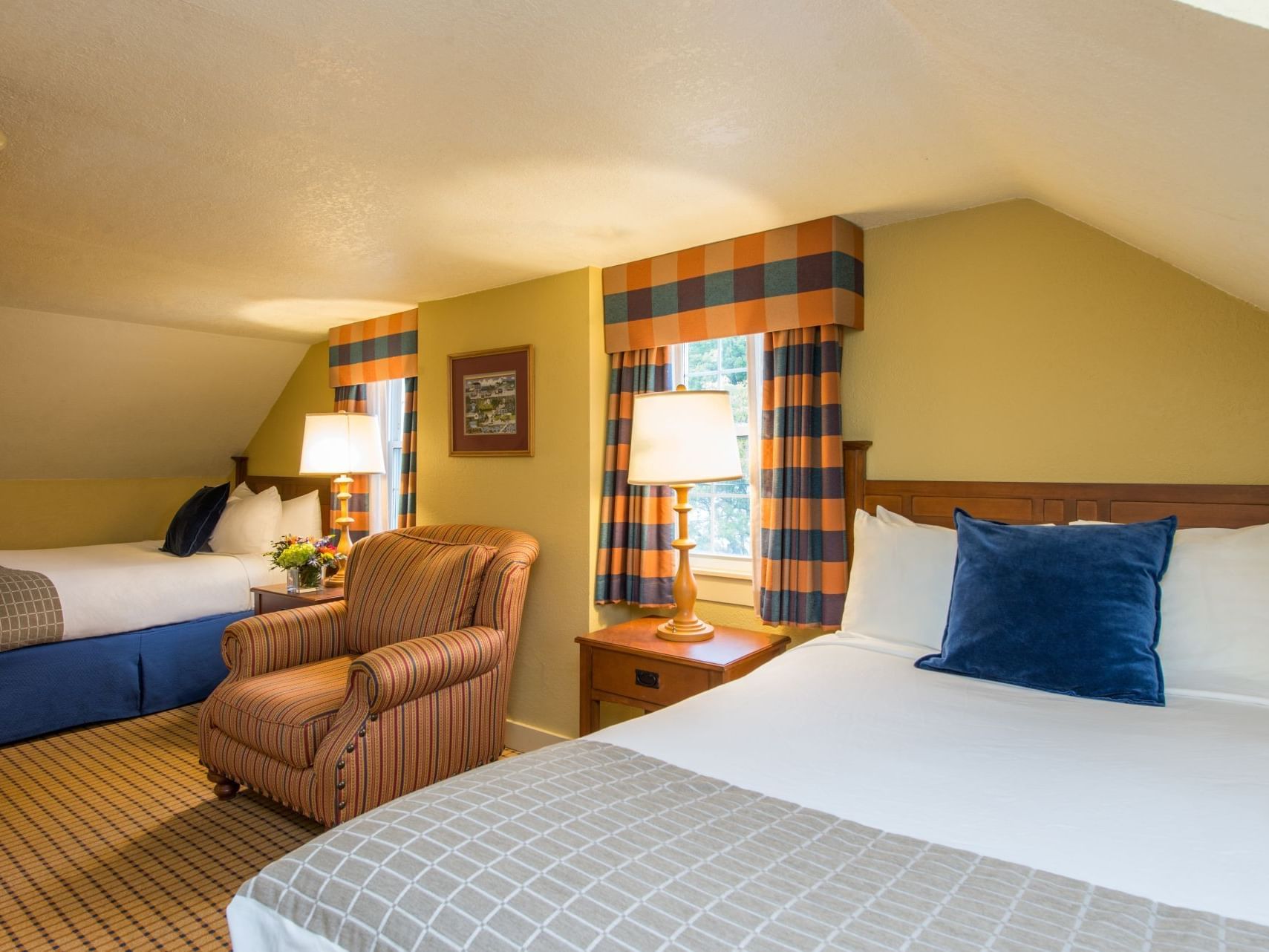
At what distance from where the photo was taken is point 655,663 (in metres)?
2.62

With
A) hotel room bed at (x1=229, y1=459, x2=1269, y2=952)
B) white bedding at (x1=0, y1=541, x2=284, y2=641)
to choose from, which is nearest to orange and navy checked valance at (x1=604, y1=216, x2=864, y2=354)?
hotel room bed at (x1=229, y1=459, x2=1269, y2=952)

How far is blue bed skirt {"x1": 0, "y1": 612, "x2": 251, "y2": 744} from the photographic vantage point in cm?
349

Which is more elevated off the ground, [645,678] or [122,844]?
[645,678]

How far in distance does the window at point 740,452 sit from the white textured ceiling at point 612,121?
51 cm

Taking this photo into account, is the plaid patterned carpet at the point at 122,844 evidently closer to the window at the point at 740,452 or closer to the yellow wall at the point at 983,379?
the yellow wall at the point at 983,379

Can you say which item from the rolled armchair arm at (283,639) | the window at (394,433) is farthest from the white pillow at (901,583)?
the window at (394,433)

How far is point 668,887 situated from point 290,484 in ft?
16.3

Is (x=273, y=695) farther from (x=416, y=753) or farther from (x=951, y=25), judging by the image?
(x=951, y=25)

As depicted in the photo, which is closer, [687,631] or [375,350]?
[687,631]

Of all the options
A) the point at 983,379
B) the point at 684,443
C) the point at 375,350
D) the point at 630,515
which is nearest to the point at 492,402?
the point at 630,515

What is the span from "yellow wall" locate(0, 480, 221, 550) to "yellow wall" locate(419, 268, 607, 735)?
3221 mm

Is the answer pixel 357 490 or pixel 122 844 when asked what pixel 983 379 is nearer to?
pixel 122 844

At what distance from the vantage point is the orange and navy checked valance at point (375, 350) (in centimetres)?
416

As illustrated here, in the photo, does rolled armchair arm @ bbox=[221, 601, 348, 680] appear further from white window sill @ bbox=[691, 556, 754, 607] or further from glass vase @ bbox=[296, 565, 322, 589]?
white window sill @ bbox=[691, 556, 754, 607]
